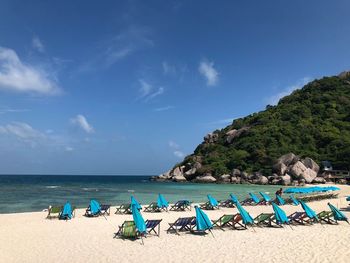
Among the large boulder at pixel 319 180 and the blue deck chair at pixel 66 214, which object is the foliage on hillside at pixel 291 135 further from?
the blue deck chair at pixel 66 214

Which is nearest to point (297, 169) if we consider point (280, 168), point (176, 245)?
point (280, 168)

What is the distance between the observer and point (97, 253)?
952 centimetres

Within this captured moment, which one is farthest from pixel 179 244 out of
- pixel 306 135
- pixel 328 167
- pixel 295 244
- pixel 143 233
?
pixel 306 135

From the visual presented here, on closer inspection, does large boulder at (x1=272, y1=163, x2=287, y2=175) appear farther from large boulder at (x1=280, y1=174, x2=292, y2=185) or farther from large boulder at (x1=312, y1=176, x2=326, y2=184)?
large boulder at (x1=312, y1=176, x2=326, y2=184)

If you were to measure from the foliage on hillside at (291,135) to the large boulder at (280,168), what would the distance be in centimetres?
240

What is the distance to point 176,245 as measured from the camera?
34.2 feet

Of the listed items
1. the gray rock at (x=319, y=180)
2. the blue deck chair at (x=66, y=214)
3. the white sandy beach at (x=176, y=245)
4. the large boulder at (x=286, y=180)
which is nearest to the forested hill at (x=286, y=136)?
the large boulder at (x=286, y=180)

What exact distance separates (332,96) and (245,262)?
109 meters

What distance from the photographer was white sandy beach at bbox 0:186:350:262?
896 centimetres

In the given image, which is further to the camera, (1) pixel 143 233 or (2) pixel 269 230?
(2) pixel 269 230

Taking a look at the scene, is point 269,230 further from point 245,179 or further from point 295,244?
point 245,179

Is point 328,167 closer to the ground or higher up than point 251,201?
higher up

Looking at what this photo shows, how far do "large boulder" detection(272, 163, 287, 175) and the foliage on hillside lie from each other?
240 cm

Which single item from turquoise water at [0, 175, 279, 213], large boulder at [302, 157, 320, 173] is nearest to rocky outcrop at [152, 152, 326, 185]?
large boulder at [302, 157, 320, 173]
